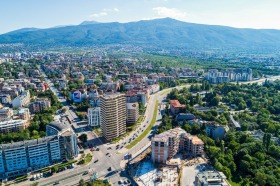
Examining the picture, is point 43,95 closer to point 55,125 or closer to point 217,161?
point 55,125

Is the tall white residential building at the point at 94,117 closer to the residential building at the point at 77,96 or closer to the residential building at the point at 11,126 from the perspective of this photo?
the residential building at the point at 11,126

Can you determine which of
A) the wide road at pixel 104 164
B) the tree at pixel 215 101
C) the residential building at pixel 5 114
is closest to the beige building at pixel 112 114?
the wide road at pixel 104 164

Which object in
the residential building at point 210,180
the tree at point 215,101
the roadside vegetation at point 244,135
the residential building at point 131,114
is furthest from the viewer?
the tree at point 215,101

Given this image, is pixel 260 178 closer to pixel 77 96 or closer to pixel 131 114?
Answer: pixel 131 114

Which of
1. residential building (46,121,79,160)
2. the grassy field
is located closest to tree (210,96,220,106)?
the grassy field

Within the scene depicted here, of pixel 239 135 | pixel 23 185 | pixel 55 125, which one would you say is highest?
pixel 55 125

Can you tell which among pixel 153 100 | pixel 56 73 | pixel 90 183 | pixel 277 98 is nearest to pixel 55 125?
A: pixel 90 183
